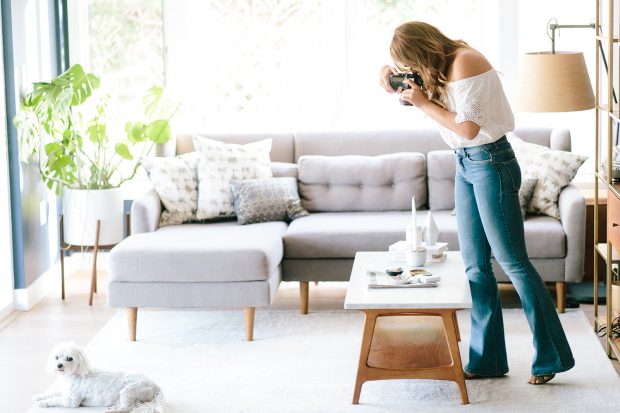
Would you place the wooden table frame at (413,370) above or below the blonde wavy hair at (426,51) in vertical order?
below

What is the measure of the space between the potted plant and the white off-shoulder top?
2.36 meters

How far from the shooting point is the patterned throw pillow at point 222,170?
5.14m

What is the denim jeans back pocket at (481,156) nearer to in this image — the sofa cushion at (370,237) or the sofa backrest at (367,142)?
the sofa cushion at (370,237)

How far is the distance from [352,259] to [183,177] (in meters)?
1.02

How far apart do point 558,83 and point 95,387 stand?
261 centimetres

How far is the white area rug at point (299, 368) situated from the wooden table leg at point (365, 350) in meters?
0.06

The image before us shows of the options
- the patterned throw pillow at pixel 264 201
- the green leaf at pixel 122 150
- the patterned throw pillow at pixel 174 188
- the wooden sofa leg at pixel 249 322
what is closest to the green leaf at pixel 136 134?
the green leaf at pixel 122 150

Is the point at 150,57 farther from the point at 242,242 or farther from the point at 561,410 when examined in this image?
the point at 561,410

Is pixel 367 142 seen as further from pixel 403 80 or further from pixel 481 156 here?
pixel 481 156

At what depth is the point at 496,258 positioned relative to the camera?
3598 mm

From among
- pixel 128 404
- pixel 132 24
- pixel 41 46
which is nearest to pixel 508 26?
pixel 132 24

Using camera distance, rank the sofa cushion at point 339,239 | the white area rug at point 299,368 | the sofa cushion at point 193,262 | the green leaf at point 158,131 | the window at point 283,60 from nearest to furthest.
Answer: the white area rug at point 299,368, the sofa cushion at point 193,262, the sofa cushion at point 339,239, the green leaf at point 158,131, the window at point 283,60

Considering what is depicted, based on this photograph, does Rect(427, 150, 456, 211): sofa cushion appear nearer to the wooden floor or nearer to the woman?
the wooden floor

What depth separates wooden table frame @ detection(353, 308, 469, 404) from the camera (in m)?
3.51
